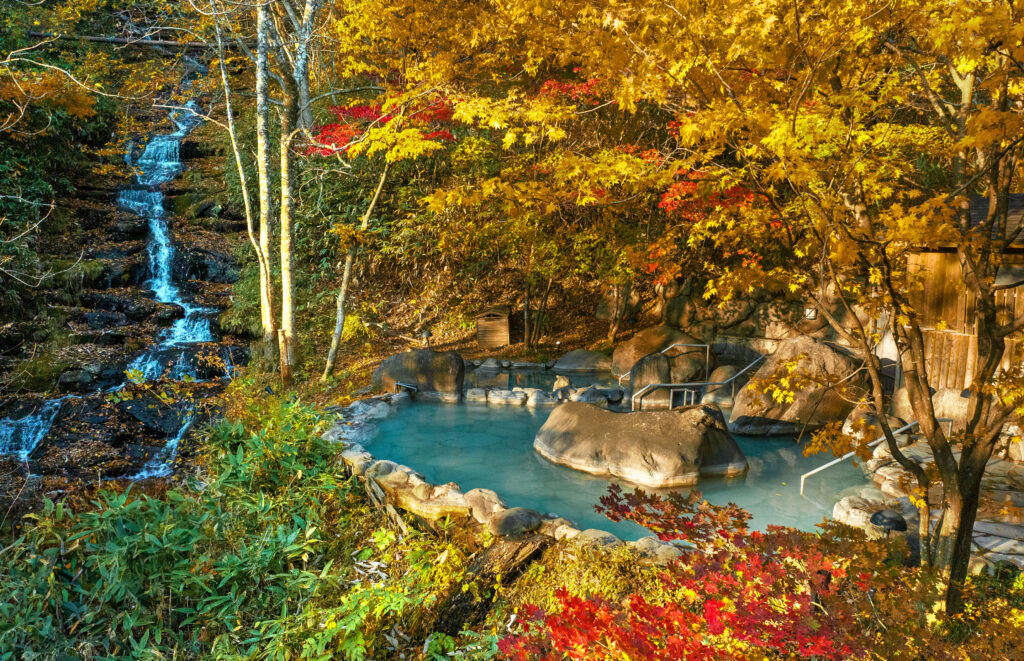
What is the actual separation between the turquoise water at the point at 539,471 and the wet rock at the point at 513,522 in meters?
0.67

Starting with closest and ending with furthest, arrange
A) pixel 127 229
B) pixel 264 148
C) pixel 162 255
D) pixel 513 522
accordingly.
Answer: pixel 513 522, pixel 264 148, pixel 162 255, pixel 127 229

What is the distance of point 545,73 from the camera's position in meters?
11.9

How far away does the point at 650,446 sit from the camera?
6.51m

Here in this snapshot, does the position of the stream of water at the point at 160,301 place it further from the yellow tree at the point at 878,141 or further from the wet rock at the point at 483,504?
the yellow tree at the point at 878,141

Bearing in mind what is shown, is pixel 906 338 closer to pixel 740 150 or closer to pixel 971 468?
pixel 971 468

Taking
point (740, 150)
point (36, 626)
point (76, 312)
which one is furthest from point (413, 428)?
point (76, 312)

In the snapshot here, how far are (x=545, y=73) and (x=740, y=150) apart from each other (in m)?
9.14

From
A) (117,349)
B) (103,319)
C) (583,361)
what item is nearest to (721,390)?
(583,361)

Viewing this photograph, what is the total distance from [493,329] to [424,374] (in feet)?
10.9

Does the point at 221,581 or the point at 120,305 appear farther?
the point at 120,305

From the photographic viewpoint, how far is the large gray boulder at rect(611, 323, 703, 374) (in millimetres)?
11055

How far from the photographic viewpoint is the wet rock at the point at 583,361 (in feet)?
37.4

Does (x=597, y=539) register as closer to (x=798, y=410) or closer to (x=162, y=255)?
(x=798, y=410)

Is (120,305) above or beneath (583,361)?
above
